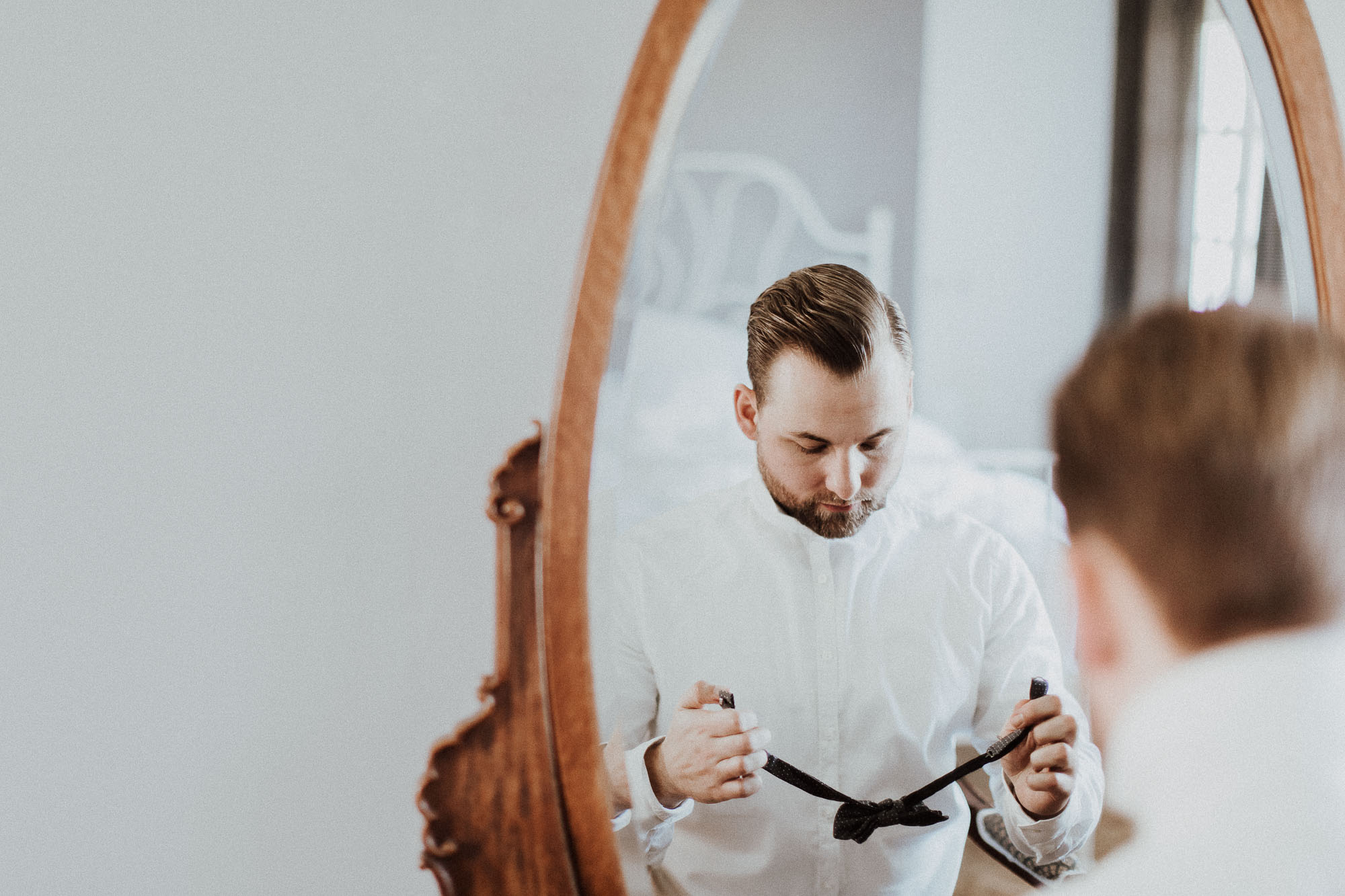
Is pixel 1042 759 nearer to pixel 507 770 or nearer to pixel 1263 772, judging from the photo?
pixel 1263 772

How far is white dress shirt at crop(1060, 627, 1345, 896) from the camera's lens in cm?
38

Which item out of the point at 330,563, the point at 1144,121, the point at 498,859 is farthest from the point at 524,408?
the point at 1144,121

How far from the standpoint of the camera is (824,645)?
1.51ft

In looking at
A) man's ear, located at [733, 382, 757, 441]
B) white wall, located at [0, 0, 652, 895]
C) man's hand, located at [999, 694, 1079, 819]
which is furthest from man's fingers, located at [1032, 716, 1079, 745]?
white wall, located at [0, 0, 652, 895]

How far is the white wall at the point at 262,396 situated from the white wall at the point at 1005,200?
0.27 meters

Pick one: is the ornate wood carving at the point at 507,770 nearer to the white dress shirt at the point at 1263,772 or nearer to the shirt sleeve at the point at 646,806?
the shirt sleeve at the point at 646,806

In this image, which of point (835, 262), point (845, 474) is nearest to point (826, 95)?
point (835, 262)

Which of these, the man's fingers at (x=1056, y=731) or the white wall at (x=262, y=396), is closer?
the man's fingers at (x=1056, y=731)

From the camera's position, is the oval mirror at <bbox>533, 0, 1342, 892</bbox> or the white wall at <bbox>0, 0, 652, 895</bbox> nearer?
the oval mirror at <bbox>533, 0, 1342, 892</bbox>

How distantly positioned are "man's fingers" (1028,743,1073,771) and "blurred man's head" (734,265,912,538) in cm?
16

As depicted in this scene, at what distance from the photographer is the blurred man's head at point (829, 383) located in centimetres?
45

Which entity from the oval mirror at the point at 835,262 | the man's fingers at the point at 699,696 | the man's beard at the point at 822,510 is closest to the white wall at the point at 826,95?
the oval mirror at the point at 835,262

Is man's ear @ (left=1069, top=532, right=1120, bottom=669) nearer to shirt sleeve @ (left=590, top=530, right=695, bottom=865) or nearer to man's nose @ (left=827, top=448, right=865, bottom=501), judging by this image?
man's nose @ (left=827, top=448, right=865, bottom=501)

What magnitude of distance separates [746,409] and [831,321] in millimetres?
63
